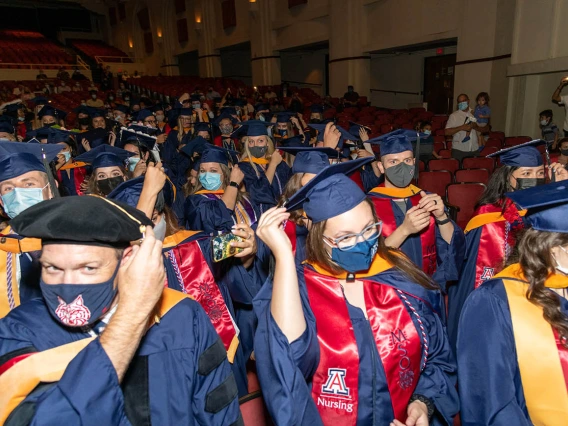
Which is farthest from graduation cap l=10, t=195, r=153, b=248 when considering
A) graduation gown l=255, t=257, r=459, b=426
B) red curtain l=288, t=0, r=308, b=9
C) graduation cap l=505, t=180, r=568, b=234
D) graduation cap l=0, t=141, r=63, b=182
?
red curtain l=288, t=0, r=308, b=9

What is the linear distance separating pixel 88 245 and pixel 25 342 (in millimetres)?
395

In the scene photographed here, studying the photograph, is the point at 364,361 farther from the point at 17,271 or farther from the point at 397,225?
the point at 17,271

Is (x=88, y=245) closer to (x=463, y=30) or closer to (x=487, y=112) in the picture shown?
(x=487, y=112)

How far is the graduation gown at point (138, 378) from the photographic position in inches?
42.8

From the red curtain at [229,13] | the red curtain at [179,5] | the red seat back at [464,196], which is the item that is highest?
the red curtain at [179,5]

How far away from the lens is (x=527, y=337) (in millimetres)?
1559

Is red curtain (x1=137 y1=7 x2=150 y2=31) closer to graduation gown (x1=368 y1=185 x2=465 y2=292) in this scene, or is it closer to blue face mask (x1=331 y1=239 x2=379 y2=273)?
graduation gown (x1=368 y1=185 x2=465 y2=292)

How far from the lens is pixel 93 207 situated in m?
1.27

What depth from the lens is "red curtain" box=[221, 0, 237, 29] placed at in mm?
20906

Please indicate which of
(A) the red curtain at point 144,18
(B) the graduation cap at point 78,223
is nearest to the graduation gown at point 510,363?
(B) the graduation cap at point 78,223

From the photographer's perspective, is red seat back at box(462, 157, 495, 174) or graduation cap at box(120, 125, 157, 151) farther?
red seat back at box(462, 157, 495, 174)

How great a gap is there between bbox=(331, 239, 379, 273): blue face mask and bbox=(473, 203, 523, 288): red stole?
4.88 ft

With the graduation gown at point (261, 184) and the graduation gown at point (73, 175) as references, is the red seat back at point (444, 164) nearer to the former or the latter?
the graduation gown at point (261, 184)

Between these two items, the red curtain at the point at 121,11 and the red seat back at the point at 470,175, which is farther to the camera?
the red curtain at the point at 121,11
